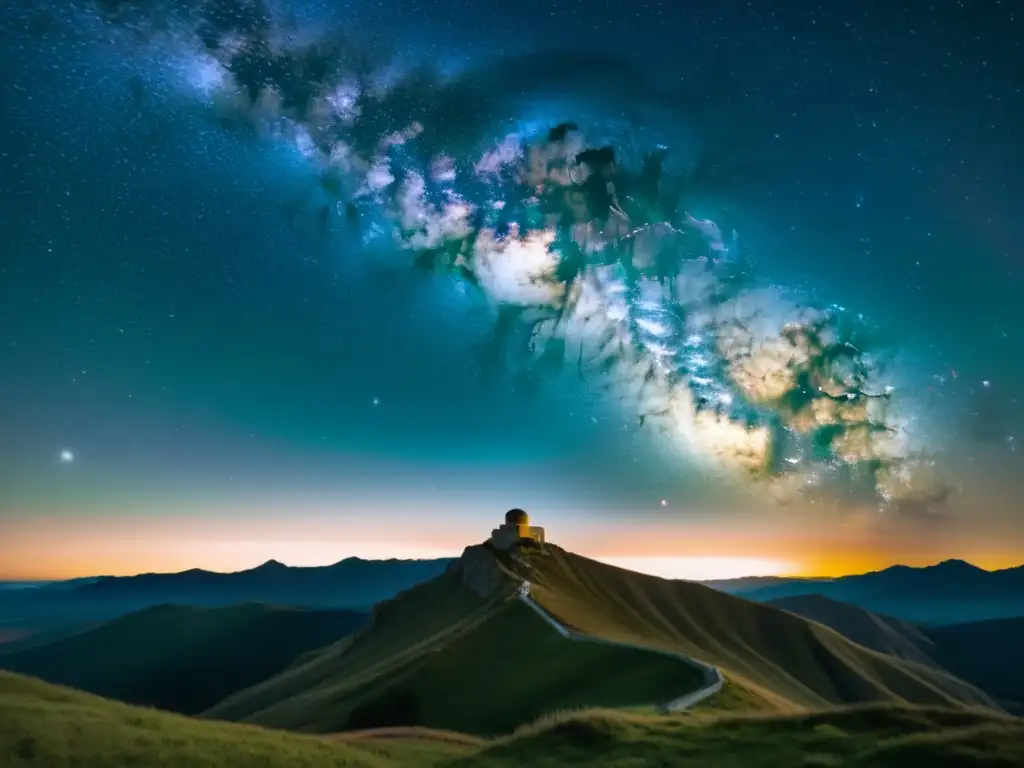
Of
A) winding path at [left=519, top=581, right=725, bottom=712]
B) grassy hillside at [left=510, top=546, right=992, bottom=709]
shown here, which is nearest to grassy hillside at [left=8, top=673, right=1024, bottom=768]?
winding path at [left=519, top=581, right=725, bottom=712]

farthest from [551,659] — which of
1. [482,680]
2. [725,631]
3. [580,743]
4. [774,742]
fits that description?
[725,631]

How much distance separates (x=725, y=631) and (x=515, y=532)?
48104mm

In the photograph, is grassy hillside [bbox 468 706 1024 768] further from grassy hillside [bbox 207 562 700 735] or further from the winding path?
grassy hillside [bbox 207 562 700 735]

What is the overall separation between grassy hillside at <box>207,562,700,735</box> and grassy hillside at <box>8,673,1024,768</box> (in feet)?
76.5

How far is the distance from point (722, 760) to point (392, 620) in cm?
11555

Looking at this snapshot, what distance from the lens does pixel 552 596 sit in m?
101

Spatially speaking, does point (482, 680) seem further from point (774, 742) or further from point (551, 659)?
point (774, 742)

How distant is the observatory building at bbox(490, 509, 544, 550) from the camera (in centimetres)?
12481

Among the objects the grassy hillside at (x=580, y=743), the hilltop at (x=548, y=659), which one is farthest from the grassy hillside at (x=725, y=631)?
the grassy hillside at (x=580, y=743)

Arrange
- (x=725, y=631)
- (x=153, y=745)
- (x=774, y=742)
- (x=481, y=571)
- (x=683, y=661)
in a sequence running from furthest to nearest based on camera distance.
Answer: (x=725, y=631) → (x=481, y=571) → (x=683, y=661) → (x=774, y=742) → (x=153, y=745)

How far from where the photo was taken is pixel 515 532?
126m

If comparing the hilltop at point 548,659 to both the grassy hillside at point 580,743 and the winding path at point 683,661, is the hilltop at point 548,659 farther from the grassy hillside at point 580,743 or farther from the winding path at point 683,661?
the grassy hillside at point 580,743

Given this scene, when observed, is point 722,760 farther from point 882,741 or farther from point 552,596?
point 552,596

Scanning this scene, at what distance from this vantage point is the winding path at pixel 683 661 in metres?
46.2
